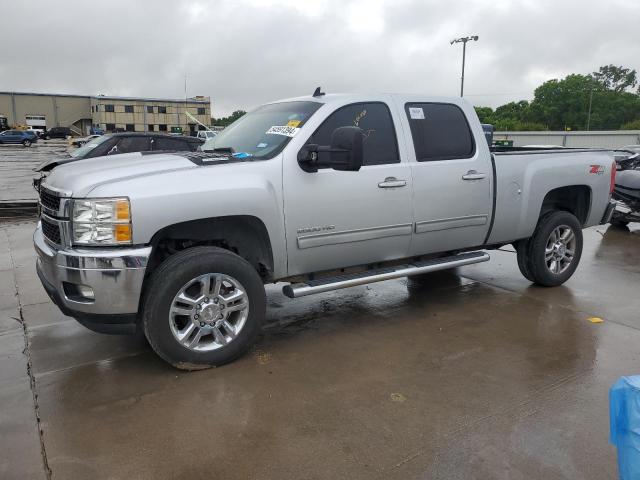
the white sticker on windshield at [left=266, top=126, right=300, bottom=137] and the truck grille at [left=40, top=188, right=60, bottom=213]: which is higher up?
the white sticker on windshield at [left=266, top=126, right=300, bottom=137]

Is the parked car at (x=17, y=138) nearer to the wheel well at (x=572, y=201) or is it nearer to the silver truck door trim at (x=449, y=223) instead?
the wheel well at (x=572, y=201)

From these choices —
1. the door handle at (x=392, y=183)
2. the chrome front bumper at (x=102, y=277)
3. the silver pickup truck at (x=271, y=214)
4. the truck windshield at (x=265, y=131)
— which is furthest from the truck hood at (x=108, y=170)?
the door handle at (x=392, y=183)

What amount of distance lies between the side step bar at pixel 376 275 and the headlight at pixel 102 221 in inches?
51.7

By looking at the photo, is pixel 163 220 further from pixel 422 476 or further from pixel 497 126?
pixel 497 126

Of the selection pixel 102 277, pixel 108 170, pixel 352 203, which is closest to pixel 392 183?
pixel 352 203

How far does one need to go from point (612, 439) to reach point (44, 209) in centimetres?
384

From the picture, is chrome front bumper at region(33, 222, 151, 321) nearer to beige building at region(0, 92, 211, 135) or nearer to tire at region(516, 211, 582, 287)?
tire at region(516, 211, 582, 287)

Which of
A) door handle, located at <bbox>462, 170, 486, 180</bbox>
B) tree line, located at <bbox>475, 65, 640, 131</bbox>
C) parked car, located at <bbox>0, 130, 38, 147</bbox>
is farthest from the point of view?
tree line, located at <bbox>475, 65, 640, 131</bbox>

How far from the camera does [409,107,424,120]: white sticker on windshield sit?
478 cm

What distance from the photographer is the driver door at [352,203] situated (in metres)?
4.04

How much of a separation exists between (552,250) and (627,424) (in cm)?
436

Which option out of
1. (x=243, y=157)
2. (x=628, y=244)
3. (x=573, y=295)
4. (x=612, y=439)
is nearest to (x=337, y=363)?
(x=243, y=157)

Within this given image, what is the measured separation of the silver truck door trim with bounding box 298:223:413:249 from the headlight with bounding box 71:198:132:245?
130 cm

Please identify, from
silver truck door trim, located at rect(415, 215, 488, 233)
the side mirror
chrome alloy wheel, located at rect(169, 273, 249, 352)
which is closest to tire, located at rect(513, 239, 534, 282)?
silver truck door trim, located at rect(415, 215, 488, 233)
